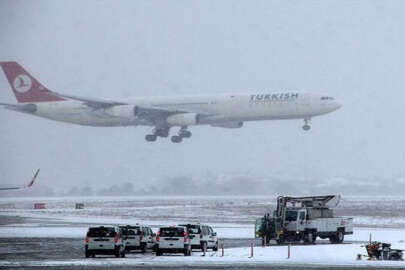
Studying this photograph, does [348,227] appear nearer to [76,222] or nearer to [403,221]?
[403,221]

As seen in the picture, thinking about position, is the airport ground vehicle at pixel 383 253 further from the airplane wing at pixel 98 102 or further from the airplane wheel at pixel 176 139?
the airplane wing at pixel 98 102

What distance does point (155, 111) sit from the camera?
424 feet

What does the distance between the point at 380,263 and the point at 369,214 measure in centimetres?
4791

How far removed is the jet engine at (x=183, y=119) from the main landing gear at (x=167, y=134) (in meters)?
1.80

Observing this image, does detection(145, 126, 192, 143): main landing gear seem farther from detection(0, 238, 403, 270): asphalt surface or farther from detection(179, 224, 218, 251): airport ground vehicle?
detection(179, 224, 218, 251): airport ground vehicle

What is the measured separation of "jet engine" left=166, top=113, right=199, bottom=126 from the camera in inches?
4934

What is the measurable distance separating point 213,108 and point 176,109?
752 centimetres

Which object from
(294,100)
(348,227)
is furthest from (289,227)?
(294,100)

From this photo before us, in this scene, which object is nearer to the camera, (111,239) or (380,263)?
(380,263)

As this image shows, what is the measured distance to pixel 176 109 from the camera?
5094 inches

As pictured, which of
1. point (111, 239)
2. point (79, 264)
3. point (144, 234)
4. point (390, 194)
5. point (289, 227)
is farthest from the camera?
point (390, 194)

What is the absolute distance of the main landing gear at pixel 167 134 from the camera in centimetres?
12781

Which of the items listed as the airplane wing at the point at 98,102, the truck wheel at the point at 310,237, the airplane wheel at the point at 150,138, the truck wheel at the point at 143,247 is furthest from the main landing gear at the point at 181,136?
the truck wheel at the point at 143,247

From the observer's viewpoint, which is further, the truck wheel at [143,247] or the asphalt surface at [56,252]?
the truck wheel at [143,247]
